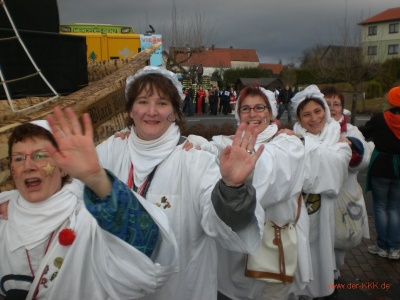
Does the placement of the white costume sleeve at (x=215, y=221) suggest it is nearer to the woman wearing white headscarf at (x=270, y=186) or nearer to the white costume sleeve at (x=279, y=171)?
the woman wearing white headscarf at (x=270, y=186)

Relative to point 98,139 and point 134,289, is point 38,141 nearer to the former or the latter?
point 134,289

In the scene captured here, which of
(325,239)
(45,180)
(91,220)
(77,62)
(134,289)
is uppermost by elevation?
(77,62)

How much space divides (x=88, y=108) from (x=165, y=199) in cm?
144

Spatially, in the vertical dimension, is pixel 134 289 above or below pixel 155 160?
below

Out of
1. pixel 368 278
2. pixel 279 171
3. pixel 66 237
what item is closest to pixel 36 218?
pixel 66 237

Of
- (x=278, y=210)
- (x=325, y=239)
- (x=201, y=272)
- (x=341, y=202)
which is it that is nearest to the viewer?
(x=201, y=272)

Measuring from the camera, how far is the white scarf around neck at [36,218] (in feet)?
6.01

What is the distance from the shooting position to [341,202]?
4.02 metres

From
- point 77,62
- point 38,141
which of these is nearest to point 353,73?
point 77,62

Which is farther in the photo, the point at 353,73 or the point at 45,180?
the point at 353,73

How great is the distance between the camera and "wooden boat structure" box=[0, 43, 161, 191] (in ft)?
8.01

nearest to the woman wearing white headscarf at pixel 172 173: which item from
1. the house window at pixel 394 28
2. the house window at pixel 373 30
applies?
the house window at pixel 373 30

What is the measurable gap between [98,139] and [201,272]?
1.84 m

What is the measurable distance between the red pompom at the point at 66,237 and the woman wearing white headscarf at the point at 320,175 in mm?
2032
